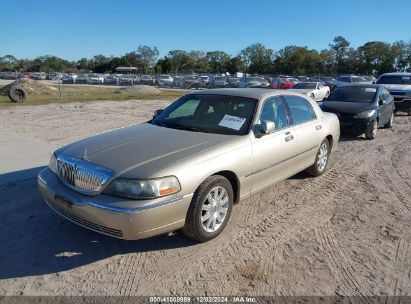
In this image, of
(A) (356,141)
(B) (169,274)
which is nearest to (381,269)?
(B) (169,274)

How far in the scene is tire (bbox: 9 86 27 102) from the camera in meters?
19.5

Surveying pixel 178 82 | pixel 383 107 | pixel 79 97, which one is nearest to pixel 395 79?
pixel 383 107

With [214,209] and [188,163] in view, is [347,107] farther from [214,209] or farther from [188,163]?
[188,163]

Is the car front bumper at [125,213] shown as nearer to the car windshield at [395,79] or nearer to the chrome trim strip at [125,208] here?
the chrome trim strip at [125,208]

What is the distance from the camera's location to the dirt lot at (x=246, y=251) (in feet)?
10.3

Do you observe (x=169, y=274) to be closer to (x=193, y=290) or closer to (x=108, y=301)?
(x=193, y=290)

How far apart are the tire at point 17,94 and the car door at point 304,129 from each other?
59.6 feet

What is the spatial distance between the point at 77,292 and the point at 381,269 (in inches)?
107

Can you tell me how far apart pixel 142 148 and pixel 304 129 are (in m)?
2.61

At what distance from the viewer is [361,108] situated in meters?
9.66

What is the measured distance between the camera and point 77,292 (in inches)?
119

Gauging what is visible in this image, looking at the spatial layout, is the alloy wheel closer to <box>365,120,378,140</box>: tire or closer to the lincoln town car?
the lincoln town car

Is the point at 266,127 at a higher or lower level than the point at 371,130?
higher

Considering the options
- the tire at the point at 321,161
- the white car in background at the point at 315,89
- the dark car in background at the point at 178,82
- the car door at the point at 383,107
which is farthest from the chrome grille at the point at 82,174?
the dark car in background at the point at 178,82
